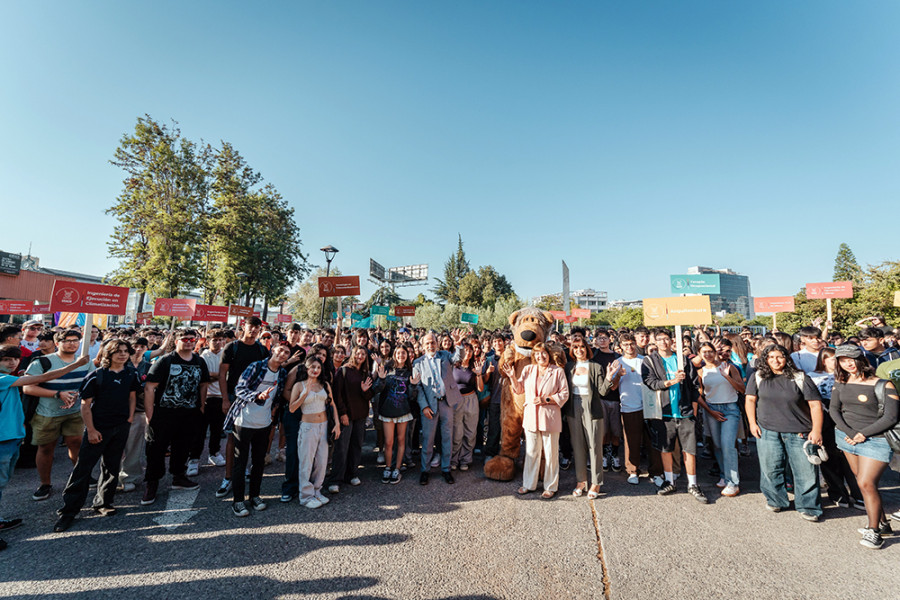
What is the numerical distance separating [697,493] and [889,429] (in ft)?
6.27

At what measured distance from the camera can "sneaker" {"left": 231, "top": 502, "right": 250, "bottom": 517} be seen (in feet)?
13.6

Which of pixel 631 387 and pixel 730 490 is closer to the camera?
pixel 730 490

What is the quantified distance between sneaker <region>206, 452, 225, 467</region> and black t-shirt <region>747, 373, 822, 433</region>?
Answer: 7390 millimetres

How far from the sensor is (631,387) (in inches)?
208

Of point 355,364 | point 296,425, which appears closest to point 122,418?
point 296,425

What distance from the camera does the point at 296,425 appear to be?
467 centimetres

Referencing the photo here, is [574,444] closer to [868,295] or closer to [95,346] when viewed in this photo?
[95,346]

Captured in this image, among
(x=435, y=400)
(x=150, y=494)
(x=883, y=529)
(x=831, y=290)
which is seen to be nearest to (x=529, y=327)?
(x=435, y=400)

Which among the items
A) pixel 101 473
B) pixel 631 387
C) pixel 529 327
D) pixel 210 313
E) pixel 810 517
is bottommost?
pixel 810 517

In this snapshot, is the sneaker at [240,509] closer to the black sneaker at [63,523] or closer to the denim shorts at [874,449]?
the black sneaker at [63,523]

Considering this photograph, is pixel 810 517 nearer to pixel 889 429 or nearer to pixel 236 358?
pixel 889 429

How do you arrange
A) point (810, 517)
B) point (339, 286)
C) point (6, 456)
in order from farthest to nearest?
1. point (339, 286)
2. point (810, 517)
3. point (6, 456)

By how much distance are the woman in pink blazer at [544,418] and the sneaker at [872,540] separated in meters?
2.85

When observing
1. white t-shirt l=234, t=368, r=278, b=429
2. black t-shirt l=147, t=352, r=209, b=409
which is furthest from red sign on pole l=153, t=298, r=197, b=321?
white t-shirt l=234, t=368, r=278, b=429
